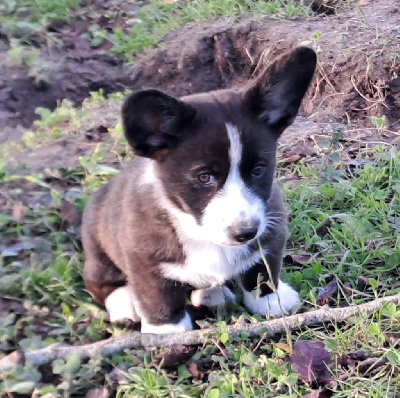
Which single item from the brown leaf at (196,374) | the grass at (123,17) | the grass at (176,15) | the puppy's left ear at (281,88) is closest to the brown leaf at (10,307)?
the brown leaf at (196,374)

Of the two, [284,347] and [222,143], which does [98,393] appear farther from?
[222,143]

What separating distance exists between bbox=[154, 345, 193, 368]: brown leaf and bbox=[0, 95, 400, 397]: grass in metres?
0.03

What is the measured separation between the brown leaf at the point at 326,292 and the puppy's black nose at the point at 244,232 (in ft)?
2.20

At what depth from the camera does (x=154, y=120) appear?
247cm

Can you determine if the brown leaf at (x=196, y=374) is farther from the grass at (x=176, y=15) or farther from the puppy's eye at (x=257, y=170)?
the grass at (x=176, y=15)

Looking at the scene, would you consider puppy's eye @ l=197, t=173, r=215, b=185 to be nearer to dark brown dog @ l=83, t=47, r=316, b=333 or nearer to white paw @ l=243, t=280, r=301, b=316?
dark brown dog @ l=83, t=47, r=316, b=333

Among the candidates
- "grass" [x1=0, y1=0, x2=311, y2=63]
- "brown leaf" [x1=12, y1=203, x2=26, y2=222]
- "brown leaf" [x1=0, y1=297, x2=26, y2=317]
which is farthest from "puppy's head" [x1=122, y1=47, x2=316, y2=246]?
"grass" [x1=0, y1=0, x2=311, y2=63]

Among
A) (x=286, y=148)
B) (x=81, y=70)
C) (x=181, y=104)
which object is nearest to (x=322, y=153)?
(x=286, y=148)

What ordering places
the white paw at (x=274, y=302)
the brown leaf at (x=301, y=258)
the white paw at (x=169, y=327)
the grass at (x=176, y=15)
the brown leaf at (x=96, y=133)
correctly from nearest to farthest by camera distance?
the white paw at (x=169, y=327) → the white paw at (x=274, y=302) → the brown leaf at (x=301, y=258) → the brown leaf at (x=96, y=133) → the grass at (x=176, y=15)

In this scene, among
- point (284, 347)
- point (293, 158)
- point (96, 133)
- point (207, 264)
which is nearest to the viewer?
point (284, 347)

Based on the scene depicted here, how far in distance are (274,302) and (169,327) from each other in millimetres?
507

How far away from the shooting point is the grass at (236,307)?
2518 mm

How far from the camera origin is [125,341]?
2.76 m

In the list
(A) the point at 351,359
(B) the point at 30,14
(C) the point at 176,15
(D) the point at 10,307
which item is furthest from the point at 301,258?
(B) the point at 30,14
